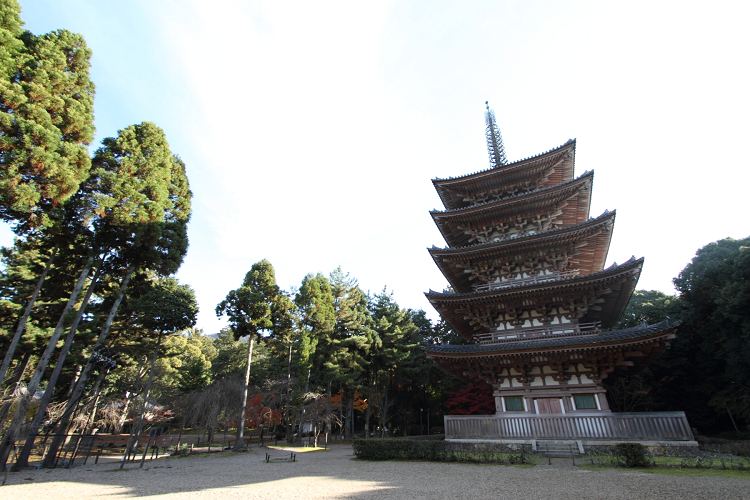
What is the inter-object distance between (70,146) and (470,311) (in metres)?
17.6

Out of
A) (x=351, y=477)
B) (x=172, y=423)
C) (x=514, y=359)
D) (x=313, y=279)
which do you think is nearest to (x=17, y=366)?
(x=172, y=423)

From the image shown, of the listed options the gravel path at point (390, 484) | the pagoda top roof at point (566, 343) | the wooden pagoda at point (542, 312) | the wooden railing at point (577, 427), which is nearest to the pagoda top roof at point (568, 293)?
the wooden pagoda at point (542, 312)

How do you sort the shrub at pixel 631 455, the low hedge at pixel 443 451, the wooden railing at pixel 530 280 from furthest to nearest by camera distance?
1. the wooden railing at pixel 530 280
2. the low hedge at pixel 443 451
3. the shrub at pixel 631 455

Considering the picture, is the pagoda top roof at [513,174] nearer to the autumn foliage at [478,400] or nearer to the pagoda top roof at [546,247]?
the pagoda top roof at [546,247]

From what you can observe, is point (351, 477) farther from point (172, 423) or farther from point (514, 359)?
point (172, 423)

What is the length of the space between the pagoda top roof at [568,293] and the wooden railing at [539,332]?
0.79 metres

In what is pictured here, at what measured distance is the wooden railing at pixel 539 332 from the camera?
42.7 feet

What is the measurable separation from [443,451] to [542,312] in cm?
700

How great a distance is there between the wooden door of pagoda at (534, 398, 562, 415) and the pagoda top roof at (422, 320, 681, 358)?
2.21m

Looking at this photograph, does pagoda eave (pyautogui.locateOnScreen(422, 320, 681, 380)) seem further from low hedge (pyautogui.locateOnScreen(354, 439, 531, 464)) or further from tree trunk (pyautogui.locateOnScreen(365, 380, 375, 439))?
tree trunk (pyautogui.locateOnScreen(365, 380, 375, 439))

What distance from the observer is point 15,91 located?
1116cm

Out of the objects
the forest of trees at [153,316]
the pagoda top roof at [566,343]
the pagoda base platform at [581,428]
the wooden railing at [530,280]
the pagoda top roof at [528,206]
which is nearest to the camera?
the pagoda base platform at [581,428]

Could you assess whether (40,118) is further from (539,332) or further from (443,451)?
(539,332)

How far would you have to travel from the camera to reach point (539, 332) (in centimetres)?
1348
